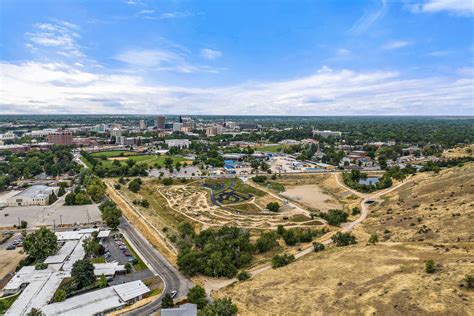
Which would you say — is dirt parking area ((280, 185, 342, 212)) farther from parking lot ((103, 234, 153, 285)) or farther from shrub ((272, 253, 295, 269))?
parking lot ((103, 234, 153, 285))

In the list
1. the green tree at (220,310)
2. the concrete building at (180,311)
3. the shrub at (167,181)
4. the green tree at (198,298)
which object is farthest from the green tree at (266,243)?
the shrub at (167,181)

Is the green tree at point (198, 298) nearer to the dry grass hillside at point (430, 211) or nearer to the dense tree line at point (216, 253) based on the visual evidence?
the dense tree line at point (216, 253)

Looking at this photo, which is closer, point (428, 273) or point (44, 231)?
point (428, 273)

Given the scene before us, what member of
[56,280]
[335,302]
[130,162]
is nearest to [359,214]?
[335,302]

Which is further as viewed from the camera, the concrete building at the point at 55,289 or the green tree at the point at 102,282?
the green tree at the point at 102,282

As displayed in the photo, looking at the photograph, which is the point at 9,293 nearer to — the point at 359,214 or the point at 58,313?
the point at 58,313

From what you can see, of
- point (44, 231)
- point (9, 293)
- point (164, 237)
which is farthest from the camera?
point (164, 237)

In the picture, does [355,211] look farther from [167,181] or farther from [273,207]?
[167,181]

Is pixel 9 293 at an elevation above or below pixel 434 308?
below
